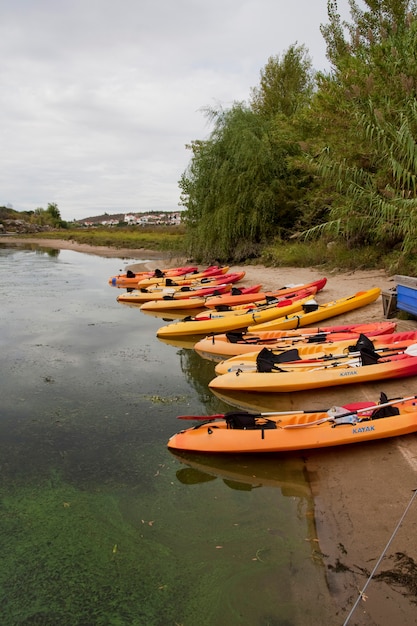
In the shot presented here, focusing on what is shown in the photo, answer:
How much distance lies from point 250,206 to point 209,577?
543 inches

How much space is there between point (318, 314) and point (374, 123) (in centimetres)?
409

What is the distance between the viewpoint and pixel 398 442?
399cm

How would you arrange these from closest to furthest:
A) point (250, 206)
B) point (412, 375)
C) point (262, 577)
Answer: point (262, 577) < point (412, 375) < point (250, 206)

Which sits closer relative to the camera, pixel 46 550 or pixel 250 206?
pixel 46 550

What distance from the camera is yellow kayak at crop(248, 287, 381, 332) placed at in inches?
316

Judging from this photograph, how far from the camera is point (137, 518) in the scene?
3.44 meters

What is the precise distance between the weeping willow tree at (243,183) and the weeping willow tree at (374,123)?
11.0 feet

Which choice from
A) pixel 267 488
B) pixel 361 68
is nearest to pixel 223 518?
pixel 267 488

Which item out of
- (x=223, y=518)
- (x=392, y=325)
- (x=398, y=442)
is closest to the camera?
(x=223, y=518)

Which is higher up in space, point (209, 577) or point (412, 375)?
point (412, 375)

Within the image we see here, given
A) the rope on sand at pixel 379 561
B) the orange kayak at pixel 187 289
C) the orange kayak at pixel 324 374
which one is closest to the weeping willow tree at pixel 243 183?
the orange kayak at pixel 187 289

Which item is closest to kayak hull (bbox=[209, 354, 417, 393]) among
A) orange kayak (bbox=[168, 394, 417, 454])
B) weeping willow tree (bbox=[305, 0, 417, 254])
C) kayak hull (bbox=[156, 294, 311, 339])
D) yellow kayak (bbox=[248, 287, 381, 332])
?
orange kayak (bbox=[168, 394, 417, 454])

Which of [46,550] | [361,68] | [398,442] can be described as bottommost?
[46,550]

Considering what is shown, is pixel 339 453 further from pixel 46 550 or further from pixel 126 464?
pixel 46 550
